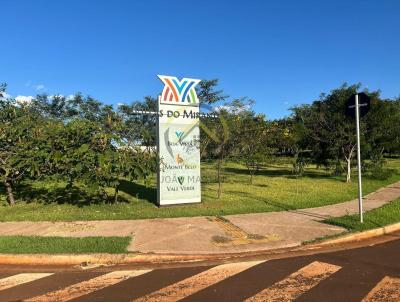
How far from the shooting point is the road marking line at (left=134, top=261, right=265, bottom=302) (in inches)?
211

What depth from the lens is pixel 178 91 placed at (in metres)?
12.9

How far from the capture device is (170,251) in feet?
24.7

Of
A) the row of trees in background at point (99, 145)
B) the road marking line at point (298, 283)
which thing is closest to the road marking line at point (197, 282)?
the road marking line at point (298, 283)

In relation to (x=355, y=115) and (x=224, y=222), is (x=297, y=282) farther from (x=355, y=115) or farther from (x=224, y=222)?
(x=355, y=115)

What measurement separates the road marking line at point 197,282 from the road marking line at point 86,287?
0.81m

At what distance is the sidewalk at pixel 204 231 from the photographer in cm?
791

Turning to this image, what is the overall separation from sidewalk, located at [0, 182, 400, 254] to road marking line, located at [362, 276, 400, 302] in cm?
242

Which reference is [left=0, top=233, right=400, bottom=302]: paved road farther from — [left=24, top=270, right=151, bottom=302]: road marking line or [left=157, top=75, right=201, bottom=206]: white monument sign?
[left=157, top=75, right=201, bottom=206]: white monument sign

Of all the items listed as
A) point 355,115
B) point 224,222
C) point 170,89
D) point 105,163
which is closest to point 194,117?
point 170,89

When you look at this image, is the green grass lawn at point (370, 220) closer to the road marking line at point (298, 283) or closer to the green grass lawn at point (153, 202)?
the green grass lawn at point (153, 202)

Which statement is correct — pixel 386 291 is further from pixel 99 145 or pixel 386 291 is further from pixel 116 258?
pixel 99 145

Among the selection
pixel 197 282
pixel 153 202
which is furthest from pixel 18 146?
pixel 197 282

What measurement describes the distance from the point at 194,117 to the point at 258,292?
8301 millimetres

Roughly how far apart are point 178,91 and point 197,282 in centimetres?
780
